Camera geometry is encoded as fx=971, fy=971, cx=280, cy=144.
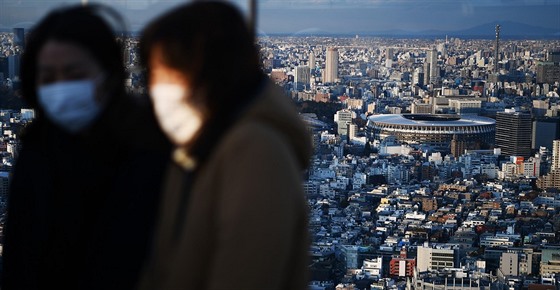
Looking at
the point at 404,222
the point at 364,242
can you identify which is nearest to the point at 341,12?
the point at 404,222

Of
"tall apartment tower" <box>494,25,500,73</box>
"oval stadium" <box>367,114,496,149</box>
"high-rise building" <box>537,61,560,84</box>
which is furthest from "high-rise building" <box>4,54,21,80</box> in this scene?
"high-rise building" <box>537,61,560,84</box>

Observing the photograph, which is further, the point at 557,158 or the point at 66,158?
the point at 557,158

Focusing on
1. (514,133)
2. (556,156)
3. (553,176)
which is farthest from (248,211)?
(514,133)

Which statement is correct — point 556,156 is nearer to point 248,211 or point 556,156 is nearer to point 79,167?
point 79,167

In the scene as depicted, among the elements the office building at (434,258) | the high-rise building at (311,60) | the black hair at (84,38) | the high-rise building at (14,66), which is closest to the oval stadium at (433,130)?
the high-rise building at (311,60)

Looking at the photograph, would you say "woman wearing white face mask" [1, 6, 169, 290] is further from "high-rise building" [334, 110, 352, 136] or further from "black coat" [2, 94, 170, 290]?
"high-rise building" [334, 110, 352, 136]

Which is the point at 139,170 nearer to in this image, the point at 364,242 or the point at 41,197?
the point at 41,197

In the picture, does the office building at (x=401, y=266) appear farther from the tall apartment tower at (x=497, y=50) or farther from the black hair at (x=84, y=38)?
the black hair at (x=84, y=38)
